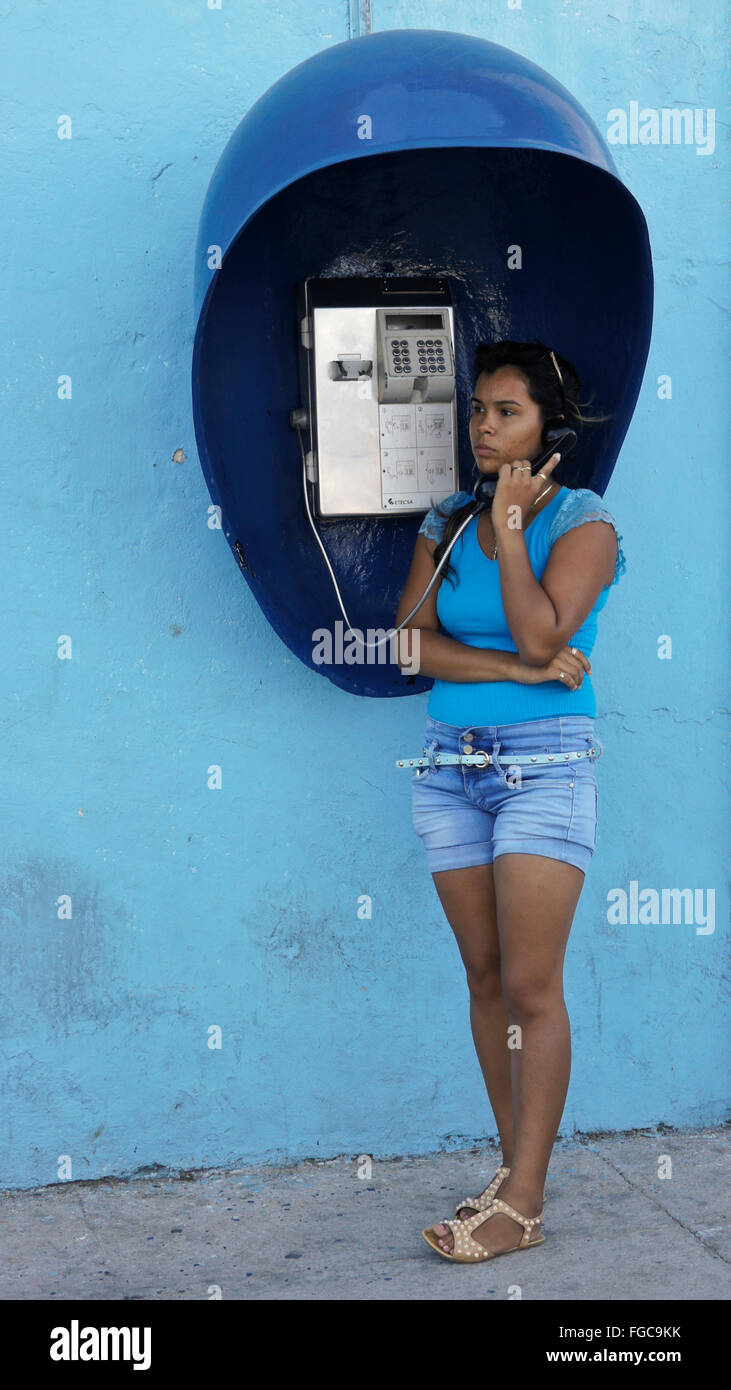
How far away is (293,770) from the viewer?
2.69m

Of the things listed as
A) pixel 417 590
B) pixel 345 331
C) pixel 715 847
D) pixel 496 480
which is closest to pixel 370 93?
pixel 345 331

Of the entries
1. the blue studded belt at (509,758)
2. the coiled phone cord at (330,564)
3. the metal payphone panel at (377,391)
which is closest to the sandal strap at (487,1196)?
the blue studded belt at (509,758)

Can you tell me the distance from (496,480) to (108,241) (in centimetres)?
88

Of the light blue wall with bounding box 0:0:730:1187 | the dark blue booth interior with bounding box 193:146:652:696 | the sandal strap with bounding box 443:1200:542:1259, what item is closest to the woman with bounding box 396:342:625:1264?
the sandal strap with bounding box 443:1200:542:1259

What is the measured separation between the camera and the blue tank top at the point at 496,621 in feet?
7.19

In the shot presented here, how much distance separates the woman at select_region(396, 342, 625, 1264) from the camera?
2.15m

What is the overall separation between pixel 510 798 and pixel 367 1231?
85 cm

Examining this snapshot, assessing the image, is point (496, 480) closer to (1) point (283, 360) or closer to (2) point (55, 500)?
(1) point (283, 360)

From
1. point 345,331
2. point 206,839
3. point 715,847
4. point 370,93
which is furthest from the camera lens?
point 715,847

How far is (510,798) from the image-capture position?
2186 millimetres

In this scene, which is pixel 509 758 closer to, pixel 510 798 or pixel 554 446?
pixel 510 798

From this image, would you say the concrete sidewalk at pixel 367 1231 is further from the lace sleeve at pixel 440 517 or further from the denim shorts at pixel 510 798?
the lace sleeve at pixel 440 517

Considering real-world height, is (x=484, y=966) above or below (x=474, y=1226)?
above

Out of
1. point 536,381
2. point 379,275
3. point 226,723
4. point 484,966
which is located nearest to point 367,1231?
point 484,966
